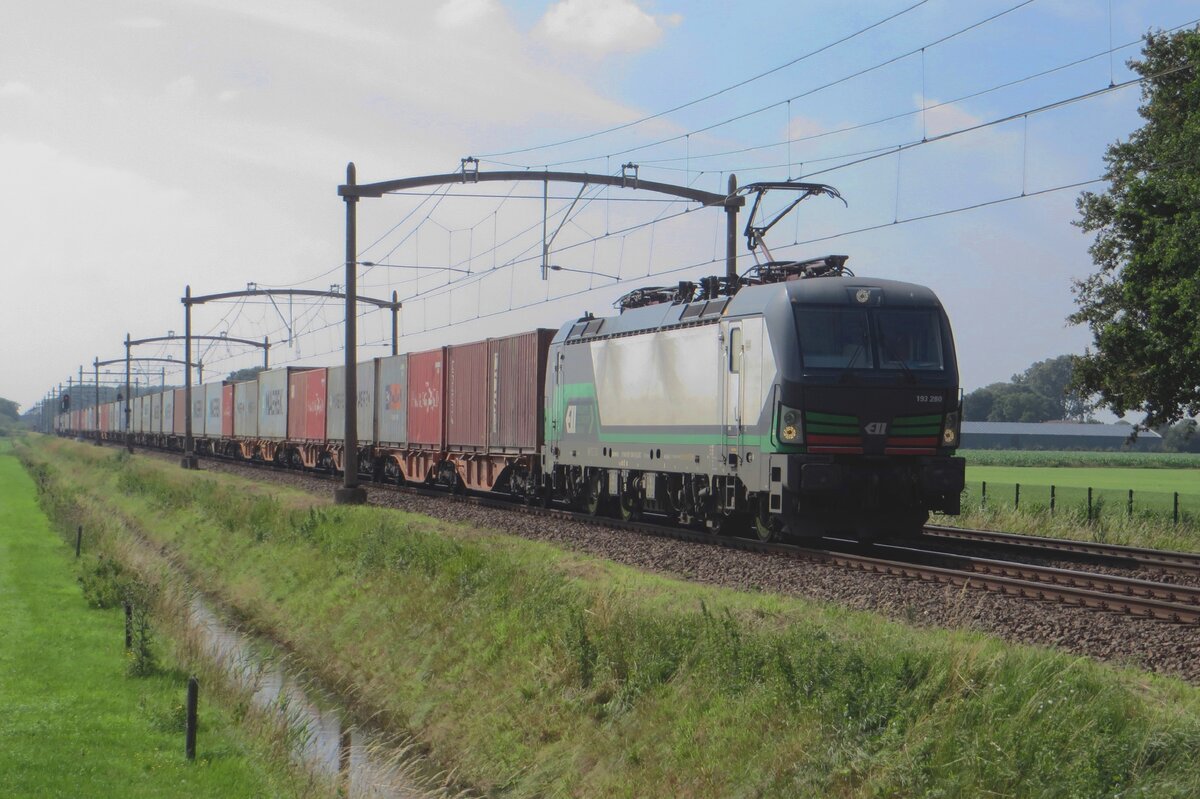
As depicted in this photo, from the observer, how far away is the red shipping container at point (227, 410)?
196 ft

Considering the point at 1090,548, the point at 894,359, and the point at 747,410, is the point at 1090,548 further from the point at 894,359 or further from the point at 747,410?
the point at 747,410

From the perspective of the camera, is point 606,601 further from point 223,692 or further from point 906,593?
point 223,692

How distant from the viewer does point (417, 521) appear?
21406 millimetres

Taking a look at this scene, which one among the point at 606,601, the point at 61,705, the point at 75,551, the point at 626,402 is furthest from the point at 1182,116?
the point at 75,551

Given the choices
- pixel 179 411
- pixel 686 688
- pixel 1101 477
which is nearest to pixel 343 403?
pixel 686 688

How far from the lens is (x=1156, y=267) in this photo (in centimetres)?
2308

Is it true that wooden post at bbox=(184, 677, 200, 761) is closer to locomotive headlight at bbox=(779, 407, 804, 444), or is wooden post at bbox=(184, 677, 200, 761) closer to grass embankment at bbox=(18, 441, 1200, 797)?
grass embankment at bbox=(18, 441, 1200, 797)

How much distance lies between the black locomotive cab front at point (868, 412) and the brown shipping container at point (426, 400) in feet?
54.8

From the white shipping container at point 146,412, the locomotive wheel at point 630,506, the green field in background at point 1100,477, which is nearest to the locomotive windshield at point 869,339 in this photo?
the locomotive wheel at point 630,506

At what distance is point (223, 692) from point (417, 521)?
24.6 feet

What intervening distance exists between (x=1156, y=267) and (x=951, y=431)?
932 centimetres

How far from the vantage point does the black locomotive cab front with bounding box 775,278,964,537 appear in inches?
621

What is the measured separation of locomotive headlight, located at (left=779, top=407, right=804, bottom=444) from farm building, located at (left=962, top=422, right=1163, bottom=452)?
105 m

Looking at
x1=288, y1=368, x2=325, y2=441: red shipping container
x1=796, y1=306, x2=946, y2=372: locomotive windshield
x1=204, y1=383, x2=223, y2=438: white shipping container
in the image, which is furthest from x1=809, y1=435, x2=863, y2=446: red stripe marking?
x1=204, y1=383, x2=223, y2=438: white shipping container
